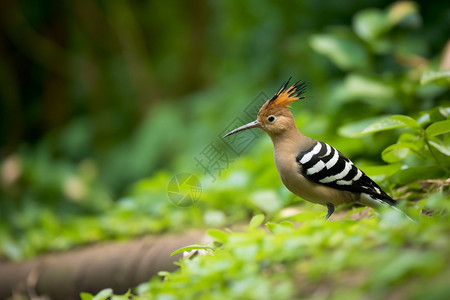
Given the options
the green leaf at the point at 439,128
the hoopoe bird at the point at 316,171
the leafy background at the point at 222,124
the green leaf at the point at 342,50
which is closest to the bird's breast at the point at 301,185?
the hoopoe bird at the point at 316,171

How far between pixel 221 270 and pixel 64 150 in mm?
5709

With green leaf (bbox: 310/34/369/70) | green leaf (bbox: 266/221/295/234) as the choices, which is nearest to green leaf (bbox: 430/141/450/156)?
green leaf (bbox: 266/221/295/234)

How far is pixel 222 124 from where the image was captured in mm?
5152

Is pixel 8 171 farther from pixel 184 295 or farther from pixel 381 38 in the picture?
pixel 184 295

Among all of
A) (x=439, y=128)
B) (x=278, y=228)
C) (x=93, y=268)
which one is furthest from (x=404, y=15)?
(x=93, y=268)

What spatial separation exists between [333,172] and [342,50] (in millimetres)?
2194

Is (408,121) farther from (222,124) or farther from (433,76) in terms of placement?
(222,124)

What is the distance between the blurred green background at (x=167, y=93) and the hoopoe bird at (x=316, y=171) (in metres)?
0.51

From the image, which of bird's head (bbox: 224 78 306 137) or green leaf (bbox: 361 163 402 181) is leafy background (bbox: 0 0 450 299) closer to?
green leaf (bbox: 361 163 402 181)

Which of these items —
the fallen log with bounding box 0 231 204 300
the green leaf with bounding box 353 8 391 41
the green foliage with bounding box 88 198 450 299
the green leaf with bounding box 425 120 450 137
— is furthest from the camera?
the green leaf with bounding box 353 8 391 41

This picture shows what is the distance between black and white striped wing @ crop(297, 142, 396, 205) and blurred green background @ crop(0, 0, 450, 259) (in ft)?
1.71

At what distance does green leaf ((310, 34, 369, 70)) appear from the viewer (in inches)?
158

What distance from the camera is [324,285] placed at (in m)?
1.32

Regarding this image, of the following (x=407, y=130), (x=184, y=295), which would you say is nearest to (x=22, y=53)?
(x=407, y=130)
